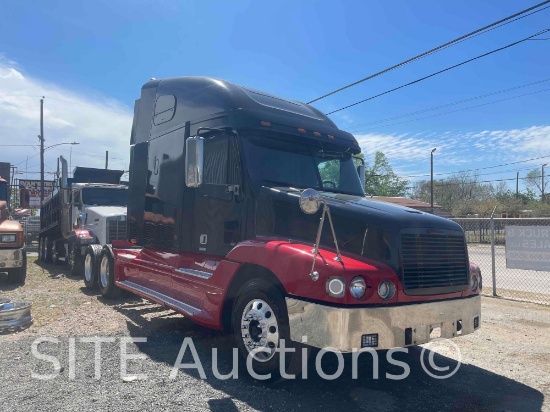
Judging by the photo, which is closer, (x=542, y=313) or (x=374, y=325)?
(x=374, y=325)

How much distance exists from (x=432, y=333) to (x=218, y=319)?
85.4 inches

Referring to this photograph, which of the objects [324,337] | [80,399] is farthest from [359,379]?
[80,399]

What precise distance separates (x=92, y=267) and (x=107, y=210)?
9.05ft

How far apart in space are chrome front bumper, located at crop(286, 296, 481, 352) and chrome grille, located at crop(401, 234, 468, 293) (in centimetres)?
21

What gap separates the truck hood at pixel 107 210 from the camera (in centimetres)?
1189

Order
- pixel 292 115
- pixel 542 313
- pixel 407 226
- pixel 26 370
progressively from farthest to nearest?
pixel 542 313, pixel 292 115, pixel 26 370, pixel 407 226

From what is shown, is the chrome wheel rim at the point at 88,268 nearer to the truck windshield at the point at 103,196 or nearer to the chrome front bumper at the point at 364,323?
the truck windshield at the point at 103,196

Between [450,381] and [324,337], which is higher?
[324,337]

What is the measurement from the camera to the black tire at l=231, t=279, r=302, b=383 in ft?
13.9

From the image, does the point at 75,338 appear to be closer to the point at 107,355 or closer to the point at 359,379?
the point at 107,355

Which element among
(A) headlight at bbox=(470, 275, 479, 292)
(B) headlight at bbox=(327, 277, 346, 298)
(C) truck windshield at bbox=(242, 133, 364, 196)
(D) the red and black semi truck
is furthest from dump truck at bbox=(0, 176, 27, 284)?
(A) headlight at bbox=(470, 275, 479, 292)

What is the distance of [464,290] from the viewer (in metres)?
4.77

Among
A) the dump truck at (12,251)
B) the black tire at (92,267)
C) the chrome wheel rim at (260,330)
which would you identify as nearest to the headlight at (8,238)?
the dump truck at (12,251)

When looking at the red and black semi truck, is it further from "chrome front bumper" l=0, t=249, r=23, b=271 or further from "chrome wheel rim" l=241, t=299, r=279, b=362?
"chrome front bumper" l=0, t=249, r=23, b=271
